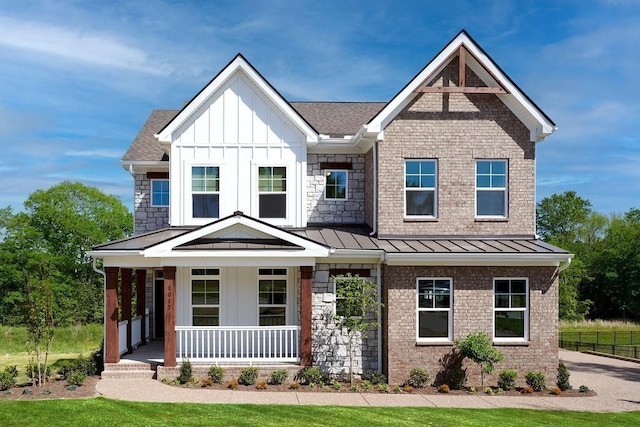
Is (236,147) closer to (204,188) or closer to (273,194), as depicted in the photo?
(204,188)

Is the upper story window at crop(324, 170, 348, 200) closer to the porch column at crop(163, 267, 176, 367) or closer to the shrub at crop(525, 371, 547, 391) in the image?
the porch column at crop(163, 267, 176, 367)

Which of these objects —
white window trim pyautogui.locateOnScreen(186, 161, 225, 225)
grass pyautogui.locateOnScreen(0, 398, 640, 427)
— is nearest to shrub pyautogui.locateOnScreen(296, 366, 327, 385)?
grass pyautogui.locateOnScreen(0, 398, 640, 427)

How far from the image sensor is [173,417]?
11.7 metres

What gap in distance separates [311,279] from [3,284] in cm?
4404

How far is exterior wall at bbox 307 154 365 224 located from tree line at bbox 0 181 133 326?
34.0m

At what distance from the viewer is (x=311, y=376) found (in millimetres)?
16062

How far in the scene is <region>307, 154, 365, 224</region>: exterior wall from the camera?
2011cm

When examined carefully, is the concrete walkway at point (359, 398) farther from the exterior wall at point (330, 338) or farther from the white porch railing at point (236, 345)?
the exterior wall at point (330, 338)

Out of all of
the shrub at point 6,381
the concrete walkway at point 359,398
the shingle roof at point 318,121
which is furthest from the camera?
the shingle roof at point 318,121

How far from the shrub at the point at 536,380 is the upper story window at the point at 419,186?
5.38 metres

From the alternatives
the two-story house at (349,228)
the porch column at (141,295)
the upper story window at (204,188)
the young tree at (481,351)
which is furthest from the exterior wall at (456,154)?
the porch column at (141,295)

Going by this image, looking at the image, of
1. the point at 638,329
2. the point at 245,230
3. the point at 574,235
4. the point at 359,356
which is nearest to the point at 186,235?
the point at 245,230

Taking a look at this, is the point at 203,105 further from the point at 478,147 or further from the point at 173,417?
the point at 173,417

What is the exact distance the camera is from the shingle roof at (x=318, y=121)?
70.0 ft
